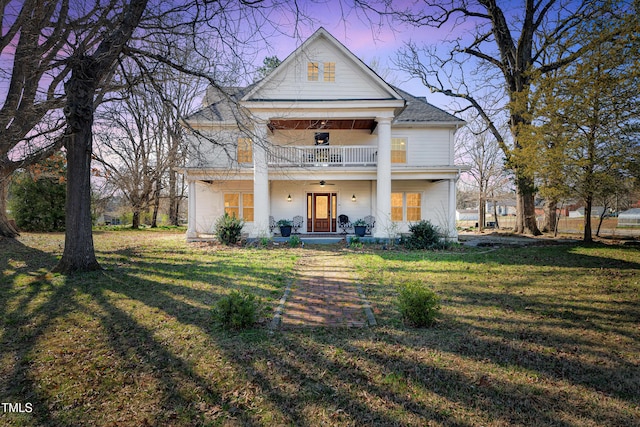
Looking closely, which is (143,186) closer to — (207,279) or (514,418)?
(207,279)

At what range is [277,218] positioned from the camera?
1752cm

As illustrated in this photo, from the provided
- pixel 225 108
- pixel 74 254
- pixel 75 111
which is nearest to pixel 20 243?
pixel 74 254

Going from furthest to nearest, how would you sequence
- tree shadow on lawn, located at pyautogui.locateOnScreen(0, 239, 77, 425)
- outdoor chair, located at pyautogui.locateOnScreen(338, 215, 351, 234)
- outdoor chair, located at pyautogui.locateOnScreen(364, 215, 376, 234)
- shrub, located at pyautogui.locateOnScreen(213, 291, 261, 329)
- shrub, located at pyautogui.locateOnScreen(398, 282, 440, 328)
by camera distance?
outdoor chair, located at pyautogui.locateOnScreen(338, 215, 351, 234), outdoor chair, located at pyautogui.locateOnScreen(364, 215, 376, 234), shrub, located at pyautogui.locateOnScreen(398, 282, 440, 328), shrub, located at pyautogui.locateOnScreen(213, 291, 261, 329), tree shadow on lawn, located at pyautogui.locateOnScreen(0, 239, 77, 425)

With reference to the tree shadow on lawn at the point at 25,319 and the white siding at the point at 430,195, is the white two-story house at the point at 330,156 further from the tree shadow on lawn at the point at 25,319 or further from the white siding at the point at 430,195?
the tree shadow on lawn at the point at 25,319

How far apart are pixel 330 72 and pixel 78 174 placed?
11433 millimetres

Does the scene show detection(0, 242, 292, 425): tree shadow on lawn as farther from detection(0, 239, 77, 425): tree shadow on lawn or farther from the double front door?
the double front door

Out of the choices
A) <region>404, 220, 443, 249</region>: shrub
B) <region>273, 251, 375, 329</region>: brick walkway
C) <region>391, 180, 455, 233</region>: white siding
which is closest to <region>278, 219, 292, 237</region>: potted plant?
<region>404, 220, 443, 249</region>: shrub

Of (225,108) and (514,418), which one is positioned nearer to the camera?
(514,418)

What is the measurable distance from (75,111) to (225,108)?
1054cm

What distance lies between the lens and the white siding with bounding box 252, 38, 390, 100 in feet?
48.5

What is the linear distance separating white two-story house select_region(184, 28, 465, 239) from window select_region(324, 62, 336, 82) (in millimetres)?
48

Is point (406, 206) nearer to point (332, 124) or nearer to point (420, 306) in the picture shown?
point (332, 124)

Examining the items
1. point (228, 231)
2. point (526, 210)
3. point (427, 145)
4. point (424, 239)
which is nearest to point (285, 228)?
point (228, 231)

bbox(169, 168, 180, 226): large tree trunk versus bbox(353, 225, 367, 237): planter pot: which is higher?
bbox(169, 168, 180, 226): large tree trunk
